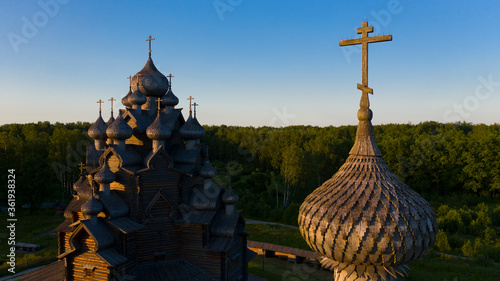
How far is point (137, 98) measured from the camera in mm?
15172

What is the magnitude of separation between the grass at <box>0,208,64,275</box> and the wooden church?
657 cm

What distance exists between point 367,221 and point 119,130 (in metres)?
12.1

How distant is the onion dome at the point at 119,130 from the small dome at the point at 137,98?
1577mm

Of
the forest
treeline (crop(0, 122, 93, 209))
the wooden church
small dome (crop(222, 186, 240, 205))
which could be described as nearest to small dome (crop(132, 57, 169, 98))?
the wooden church

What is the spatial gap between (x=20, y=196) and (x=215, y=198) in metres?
29.3

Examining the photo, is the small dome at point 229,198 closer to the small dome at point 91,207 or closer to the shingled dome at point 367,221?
the small dome at point 91,207

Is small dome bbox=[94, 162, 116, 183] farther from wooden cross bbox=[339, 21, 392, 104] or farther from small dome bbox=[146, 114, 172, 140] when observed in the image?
wooden cross bbox=[339, 21, 392, 104]

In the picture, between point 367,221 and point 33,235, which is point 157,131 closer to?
point 367,221

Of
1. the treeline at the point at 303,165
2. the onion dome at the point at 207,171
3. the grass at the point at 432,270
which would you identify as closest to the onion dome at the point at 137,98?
the onion dome at the point at 207,171

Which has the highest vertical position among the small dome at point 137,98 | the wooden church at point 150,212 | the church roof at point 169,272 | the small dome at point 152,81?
the small dome at point 152,81

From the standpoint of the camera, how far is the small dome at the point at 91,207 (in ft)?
38.8

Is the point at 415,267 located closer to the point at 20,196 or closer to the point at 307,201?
the point at 307,201

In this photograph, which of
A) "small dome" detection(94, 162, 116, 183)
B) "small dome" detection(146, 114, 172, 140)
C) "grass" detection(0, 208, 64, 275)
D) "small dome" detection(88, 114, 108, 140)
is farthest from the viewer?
"grass" detection(0, 208, 64, 275)

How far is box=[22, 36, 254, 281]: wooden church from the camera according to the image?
1220 centimetres
